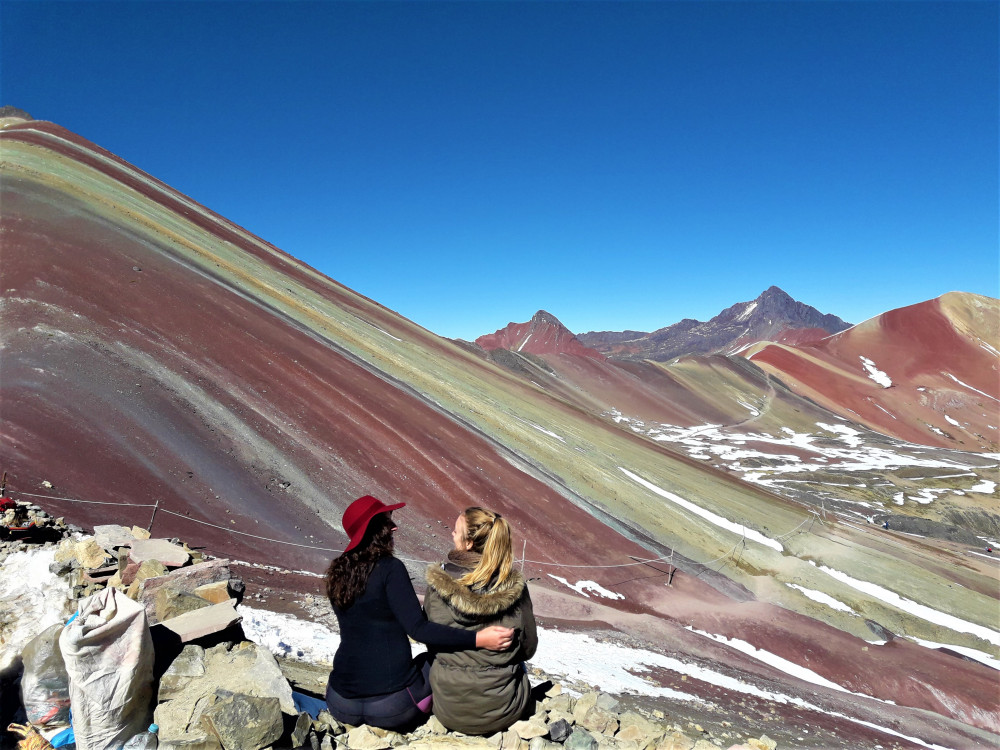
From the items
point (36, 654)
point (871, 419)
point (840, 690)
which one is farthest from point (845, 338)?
point (36, 654)

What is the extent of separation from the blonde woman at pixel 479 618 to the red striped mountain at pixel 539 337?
315ft

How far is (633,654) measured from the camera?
10.2 m

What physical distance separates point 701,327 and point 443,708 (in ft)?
691

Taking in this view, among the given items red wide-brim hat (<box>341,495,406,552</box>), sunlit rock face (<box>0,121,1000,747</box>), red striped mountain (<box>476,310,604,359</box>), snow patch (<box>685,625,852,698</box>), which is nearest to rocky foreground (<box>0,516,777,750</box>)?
red wide-brim hat (<box>341,495,406,552</box>)

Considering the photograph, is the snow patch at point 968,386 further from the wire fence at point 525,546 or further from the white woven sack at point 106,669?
the white woven sack at point 106,669

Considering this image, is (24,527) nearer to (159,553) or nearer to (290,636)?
(159,553)

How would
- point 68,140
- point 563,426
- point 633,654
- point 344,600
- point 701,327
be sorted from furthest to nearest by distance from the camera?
point 701,327, point 68,140, point 563,426, point 633,654, point 344,600

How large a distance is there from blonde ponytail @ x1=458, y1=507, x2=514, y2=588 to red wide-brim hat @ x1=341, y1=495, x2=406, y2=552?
0.59 m

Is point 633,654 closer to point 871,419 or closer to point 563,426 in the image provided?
point 563,426

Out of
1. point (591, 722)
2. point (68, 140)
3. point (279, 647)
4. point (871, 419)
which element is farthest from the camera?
point (871, 419)

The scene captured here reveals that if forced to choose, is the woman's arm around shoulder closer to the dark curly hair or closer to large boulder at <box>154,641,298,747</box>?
the dark curly hair

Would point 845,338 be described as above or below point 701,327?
below

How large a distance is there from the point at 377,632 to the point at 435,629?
1.31 ft

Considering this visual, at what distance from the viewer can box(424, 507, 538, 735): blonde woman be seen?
3527 mm
